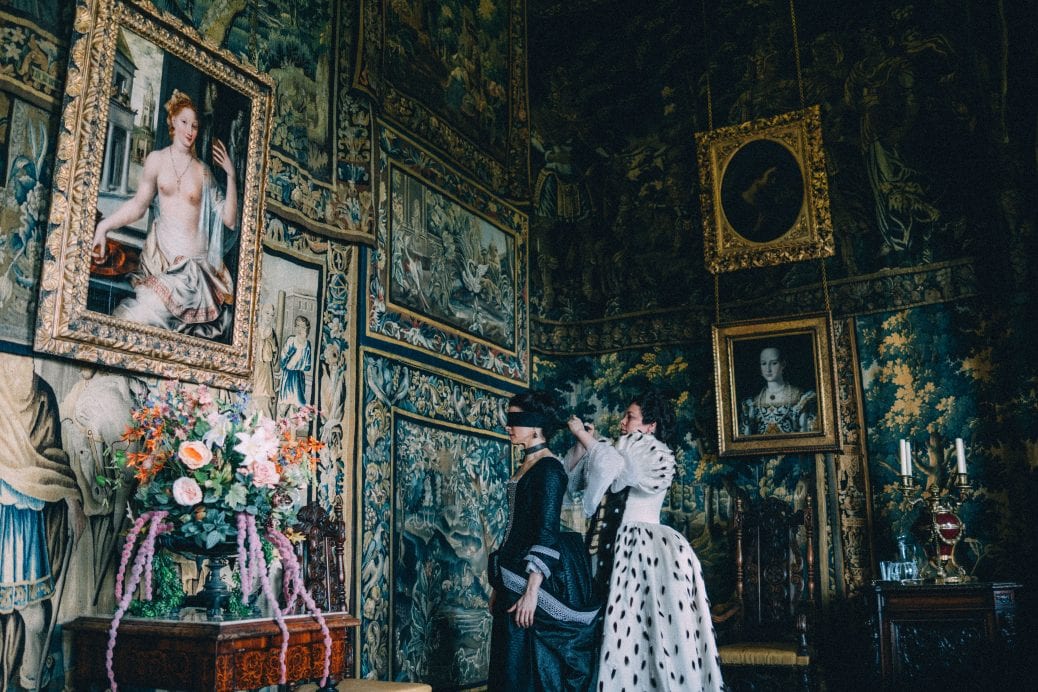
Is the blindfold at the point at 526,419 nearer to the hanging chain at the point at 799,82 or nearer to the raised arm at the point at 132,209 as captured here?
the raised arm at the point at 132,209

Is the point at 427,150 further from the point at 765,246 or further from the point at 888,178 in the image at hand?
the point at 888,178

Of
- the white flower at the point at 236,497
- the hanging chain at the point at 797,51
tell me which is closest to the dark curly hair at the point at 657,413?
the white flower at the point at 236,497

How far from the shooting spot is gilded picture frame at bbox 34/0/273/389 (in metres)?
3.95

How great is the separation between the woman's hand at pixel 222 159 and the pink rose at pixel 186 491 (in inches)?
73.2

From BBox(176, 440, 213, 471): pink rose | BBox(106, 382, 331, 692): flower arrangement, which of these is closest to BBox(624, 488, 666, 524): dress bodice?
BBox(106, 382, 331, 692): flower arrangement

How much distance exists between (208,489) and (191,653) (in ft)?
2.10

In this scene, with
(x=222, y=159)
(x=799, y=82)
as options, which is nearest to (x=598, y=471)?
(x=222, y=159)

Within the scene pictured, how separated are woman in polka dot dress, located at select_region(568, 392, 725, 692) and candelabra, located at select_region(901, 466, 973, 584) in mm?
1888

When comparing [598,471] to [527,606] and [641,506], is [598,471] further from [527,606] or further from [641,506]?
[527,606]

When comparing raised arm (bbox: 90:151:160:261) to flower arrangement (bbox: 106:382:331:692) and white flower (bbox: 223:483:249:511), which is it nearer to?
flower arrangement (bbox: 106:382:331:692)

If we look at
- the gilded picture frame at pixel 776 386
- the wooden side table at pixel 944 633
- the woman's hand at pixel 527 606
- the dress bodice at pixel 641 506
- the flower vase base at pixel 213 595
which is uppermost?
the gilded picture frame at pixel 776 386

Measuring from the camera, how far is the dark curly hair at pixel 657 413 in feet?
18.7

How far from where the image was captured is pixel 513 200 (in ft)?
25.5

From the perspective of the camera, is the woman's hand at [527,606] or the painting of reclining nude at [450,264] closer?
the woman's hand at [527,606]
